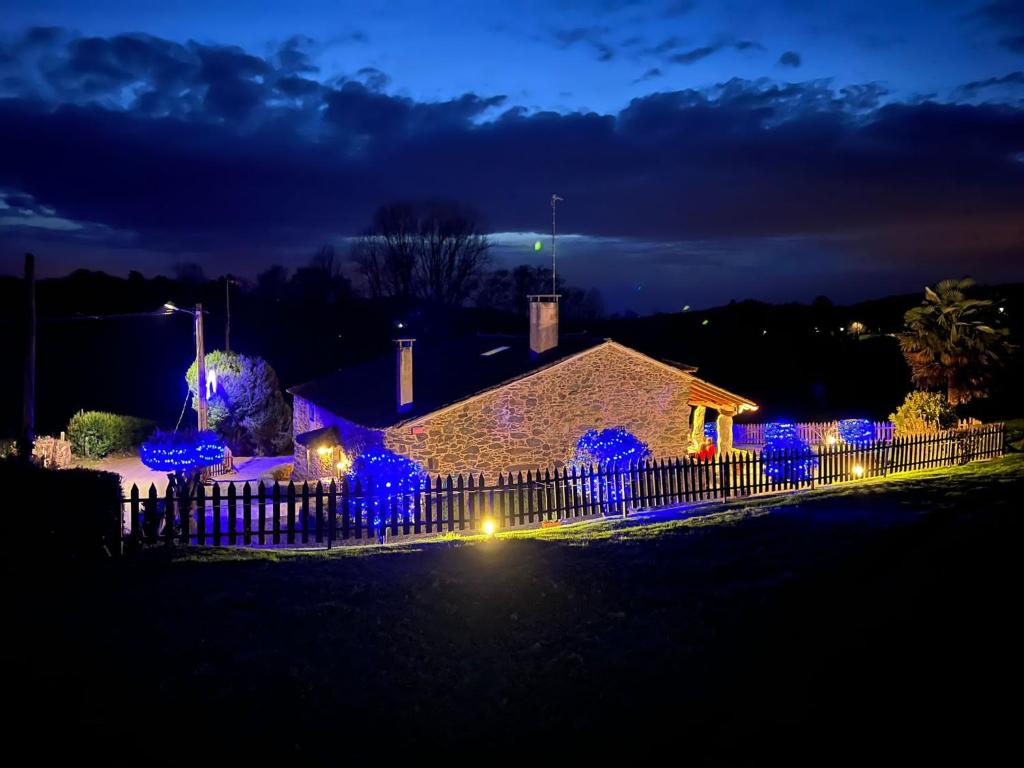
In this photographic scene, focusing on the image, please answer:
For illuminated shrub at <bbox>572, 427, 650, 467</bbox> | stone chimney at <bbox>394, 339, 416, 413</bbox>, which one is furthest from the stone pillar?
stone chimney at <bbox>394, 339, 416, 413</bbox>

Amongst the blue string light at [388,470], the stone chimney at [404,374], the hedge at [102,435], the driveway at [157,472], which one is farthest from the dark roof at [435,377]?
the hedge at [102,435]

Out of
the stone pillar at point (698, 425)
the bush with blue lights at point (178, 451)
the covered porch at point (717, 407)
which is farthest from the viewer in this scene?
the stone pillar at point (698, 425)

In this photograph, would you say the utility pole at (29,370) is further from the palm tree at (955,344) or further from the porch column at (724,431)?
the palm tree at (955,344)

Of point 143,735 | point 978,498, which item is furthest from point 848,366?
point 143,735

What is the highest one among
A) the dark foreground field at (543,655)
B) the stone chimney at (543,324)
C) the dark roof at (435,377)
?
the stone chimney at (543,324)

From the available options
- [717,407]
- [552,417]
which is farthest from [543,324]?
[717,407]

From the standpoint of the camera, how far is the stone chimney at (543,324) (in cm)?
2355

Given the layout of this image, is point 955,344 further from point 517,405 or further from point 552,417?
point 517,405

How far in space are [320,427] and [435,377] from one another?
16.5 feet

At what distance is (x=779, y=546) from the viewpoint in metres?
11.4

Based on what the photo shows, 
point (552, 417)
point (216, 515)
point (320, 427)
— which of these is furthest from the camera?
point (320, 427)

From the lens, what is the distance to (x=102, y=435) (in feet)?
99.6

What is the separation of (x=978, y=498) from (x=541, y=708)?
11.4m

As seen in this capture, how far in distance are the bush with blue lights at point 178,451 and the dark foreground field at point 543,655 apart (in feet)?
30.3
